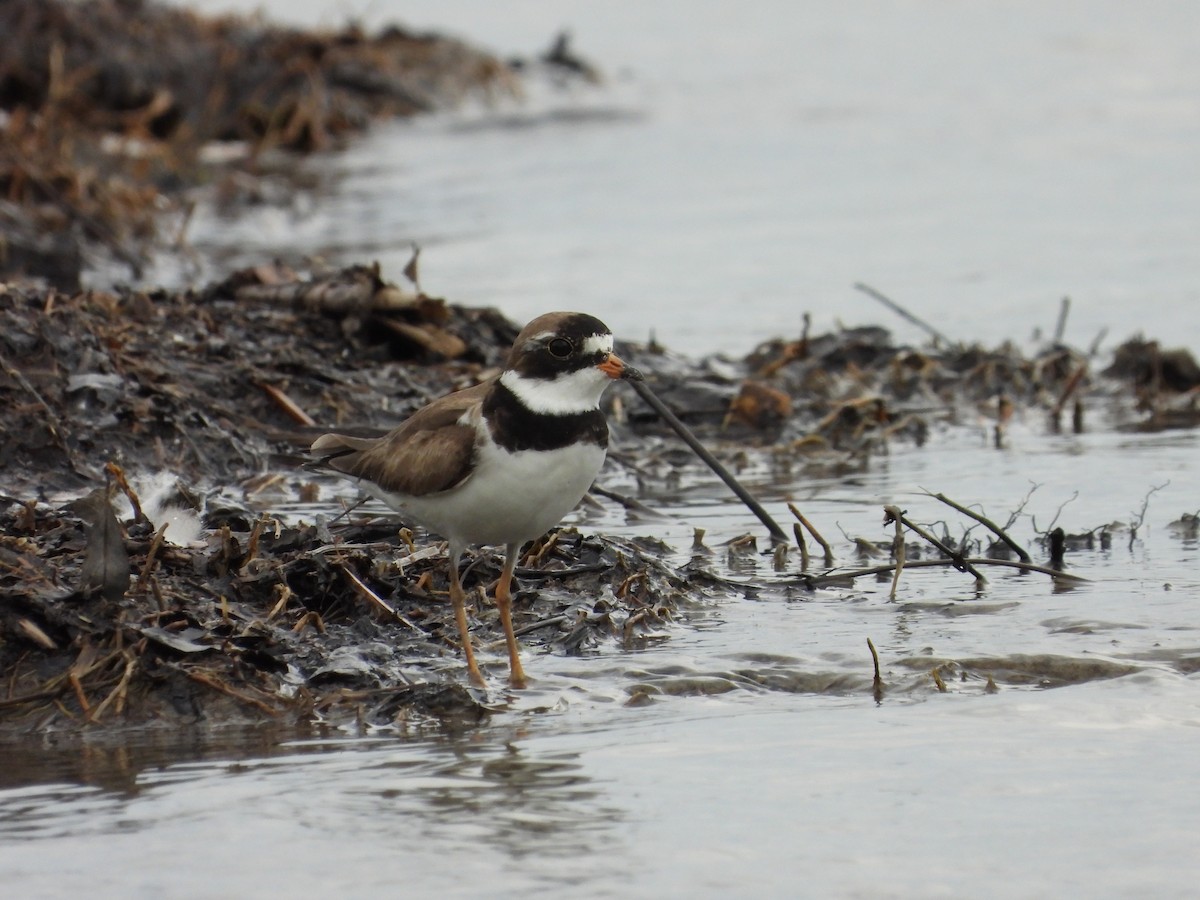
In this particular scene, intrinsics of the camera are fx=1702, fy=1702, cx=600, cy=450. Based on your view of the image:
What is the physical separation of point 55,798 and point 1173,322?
→ 938 cm

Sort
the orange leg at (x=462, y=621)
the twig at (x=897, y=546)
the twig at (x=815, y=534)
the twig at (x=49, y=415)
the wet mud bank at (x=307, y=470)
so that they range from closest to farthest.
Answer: the wet mud bank at (x=307, y=470)
the orange leg at (x=462, y=621)
the twig at (x=897, y=546)
the twig at (x=815, y=534)
the twig at (x=49, y=415)

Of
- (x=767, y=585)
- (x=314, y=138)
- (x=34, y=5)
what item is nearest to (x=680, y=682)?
(x=767, y=585)

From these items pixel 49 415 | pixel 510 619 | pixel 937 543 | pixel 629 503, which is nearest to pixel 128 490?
pixel 510 619

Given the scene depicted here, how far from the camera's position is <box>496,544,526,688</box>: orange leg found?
495 centimetres

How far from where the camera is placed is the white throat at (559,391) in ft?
15.5

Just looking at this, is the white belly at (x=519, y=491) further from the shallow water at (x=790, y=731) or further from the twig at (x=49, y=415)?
the twig at (x=49, y=415)

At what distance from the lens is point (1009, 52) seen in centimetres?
2581

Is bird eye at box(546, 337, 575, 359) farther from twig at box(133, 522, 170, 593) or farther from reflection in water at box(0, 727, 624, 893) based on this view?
twig at box(133, 522, 170, 593)

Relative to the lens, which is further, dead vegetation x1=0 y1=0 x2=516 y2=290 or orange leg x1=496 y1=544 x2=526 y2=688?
dead vegetation x1=0 y1=0 x2=516 y2=290

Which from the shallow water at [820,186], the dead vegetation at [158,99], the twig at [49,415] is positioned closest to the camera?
the twig at [49,415]

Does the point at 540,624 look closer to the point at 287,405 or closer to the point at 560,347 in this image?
the point at 560,347

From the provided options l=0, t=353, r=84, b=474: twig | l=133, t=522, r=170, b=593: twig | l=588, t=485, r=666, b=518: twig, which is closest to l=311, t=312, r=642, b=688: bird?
l=133, t=522, r=170, b=593: twig

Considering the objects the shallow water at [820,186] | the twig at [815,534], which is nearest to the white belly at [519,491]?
the twig at [815,534]

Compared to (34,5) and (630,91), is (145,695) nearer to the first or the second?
(34,5)
